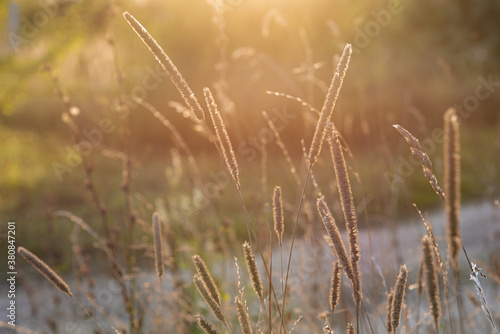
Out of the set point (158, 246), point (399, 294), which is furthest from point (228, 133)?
point (399, 294)

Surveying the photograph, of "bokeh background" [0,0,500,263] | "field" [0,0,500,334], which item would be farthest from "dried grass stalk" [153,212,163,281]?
"bokeh background" [0,0,500,263]

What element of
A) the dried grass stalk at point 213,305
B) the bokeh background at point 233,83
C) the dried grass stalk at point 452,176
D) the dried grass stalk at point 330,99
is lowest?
the dried grass stalk at point 213,305

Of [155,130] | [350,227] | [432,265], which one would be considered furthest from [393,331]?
[155,130]

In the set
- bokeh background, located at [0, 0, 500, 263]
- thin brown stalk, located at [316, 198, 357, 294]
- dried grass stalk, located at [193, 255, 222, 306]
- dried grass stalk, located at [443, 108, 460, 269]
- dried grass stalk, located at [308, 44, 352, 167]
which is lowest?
dried grass stalk, located at [193, 255, 222, 306]

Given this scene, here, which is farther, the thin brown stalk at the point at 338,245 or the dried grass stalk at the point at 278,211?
the dried grass stalk at the point at 278,211

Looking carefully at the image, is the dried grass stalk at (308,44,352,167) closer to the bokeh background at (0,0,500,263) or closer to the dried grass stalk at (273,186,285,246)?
the dried grass stalk at (273,186,285,246)

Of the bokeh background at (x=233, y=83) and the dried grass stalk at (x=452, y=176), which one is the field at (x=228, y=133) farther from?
the dried grass stalk at (x=452, y=176)

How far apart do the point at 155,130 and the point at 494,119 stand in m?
9.61

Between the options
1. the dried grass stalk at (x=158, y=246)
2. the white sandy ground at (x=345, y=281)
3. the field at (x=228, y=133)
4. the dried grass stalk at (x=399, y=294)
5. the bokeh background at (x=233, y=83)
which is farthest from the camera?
the bokeh background at (x=233, y=83)

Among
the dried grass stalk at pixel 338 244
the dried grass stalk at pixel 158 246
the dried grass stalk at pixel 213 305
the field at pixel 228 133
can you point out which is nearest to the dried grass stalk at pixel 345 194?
the dried grass stalk at pixel 338 244

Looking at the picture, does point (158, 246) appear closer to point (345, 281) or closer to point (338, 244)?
point (338, 244)

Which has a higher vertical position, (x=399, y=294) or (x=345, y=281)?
(x=399, y=294)

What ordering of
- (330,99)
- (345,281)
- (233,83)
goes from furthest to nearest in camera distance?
(233,83) < (345,281) < (330,99)

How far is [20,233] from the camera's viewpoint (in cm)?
798
